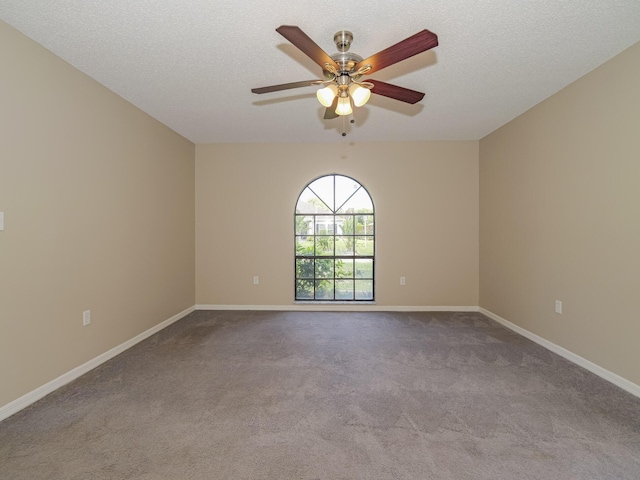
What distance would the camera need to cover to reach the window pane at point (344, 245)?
4.52 m

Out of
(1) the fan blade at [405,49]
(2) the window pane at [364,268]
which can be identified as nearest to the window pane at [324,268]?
(2) the window pane at [364,268]

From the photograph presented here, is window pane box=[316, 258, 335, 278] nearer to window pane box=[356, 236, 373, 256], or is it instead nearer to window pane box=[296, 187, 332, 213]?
window pane box=[356, 236, 373, 256]

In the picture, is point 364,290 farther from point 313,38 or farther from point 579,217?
point 313,38

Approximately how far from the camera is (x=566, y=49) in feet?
7.20

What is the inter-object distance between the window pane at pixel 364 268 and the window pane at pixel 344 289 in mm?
179

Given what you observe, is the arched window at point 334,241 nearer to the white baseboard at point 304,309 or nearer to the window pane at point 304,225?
the window pane at point 304,225

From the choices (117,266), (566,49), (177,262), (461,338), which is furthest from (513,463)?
(177,262)

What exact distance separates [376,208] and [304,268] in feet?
4.52

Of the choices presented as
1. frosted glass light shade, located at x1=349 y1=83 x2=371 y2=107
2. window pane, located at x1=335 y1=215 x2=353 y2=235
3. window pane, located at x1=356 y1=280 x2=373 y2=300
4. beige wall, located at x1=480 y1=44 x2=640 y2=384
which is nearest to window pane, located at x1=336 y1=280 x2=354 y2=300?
window pane, located at x1=356 y1=280 x2=373 y2=300

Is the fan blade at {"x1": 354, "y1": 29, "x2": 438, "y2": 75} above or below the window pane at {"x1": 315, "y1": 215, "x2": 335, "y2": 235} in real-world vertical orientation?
above

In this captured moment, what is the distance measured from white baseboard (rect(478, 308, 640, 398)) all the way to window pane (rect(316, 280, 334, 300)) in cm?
224

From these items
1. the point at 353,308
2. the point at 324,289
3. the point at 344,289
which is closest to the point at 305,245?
the point at 324,289

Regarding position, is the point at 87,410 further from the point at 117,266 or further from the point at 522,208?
the point at 522,208

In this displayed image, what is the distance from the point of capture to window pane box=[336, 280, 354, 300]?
4516 millimetres
